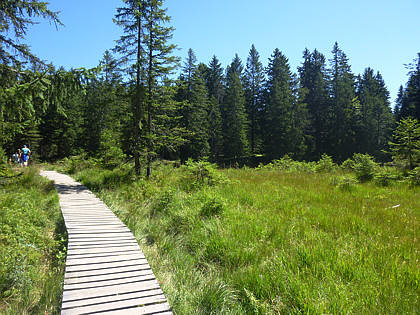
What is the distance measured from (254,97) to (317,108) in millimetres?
13597

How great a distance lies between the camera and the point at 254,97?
40375 mm

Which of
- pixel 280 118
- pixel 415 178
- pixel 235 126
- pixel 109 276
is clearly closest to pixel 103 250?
pixel 109 276

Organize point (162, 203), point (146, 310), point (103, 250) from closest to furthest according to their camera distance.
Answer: point (146, 310) < point (103, 250) < point (162, 203)

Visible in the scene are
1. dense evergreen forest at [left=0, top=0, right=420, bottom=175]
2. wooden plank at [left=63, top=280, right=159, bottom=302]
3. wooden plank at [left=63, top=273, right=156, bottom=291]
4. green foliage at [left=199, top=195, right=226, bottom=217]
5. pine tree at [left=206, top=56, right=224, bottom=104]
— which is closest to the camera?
wooden plank at [left=63, top=280, right=159, bottom=302]

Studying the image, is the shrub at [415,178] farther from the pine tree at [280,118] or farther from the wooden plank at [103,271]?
the pine tree at [280,118]

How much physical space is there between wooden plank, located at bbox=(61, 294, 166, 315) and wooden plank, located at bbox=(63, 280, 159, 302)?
0.65 feet

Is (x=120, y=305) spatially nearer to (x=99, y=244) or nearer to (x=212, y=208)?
(x=99, y=244)

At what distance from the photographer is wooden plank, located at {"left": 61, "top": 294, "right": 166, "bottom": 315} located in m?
2.94

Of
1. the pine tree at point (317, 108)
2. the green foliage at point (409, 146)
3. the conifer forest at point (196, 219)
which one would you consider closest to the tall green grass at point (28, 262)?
the conifer forest at point (196, 219)

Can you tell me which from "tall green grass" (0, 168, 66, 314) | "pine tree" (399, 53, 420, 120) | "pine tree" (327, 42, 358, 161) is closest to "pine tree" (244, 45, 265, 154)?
"pine tree" (327, 42, 358, 161)

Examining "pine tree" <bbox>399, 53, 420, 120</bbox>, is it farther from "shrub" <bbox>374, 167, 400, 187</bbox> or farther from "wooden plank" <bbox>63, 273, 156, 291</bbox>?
"wooden plank" <bbox>63, 273, 156, 291</bbox>

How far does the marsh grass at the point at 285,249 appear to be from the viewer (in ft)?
10.2

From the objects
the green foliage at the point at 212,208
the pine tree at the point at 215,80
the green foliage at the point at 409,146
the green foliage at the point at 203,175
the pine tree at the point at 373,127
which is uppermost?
the pine tree at the point at 215,80

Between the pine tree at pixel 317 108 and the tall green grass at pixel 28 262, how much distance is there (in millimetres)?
40392
